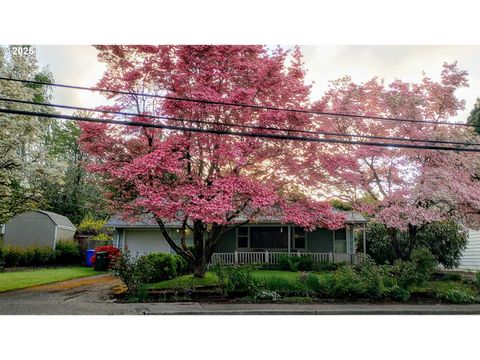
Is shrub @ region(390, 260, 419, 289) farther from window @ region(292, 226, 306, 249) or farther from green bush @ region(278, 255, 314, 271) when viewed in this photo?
window @ region(292, 226, 306, 249)

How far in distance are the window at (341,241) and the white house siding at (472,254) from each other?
244 inches

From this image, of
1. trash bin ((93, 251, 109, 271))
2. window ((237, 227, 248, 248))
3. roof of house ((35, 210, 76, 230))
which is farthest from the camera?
roof of house ((35, 210, 76, 230))

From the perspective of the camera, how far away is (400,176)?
14.7 meters

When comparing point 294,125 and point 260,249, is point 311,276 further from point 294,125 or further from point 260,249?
point 260,249

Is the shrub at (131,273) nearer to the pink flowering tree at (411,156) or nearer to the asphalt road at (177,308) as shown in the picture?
the asphalt road at (177,308)

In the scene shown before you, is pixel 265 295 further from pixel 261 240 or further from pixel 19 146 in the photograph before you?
pixel 261 240

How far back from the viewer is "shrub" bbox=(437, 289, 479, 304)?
40.0 feet

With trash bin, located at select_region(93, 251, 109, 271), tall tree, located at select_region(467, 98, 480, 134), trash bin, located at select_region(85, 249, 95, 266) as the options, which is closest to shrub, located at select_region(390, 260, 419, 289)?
trash bin, located at select_region(93, 251, 109, 271)

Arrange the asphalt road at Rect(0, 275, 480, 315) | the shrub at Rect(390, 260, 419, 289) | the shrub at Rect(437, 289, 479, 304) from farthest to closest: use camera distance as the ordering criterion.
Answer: the shrub at Rect(390, 260, 419, 289)
the shrub at Rect(437, 289, 479, 304)
the asphalt road at Rect(0, 275, 480, 315)

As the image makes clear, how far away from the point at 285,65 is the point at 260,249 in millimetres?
11359

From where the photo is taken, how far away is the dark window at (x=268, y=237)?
69.6 feet

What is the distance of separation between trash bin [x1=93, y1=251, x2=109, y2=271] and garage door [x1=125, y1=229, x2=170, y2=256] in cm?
132

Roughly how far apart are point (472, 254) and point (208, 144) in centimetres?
1659
